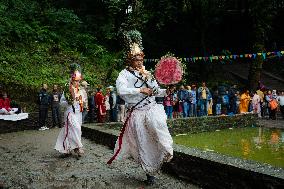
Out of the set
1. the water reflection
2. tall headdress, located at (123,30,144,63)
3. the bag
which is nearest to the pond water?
the water reflection

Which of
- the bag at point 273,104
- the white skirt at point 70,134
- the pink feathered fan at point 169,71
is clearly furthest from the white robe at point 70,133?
the bag at point 273,104

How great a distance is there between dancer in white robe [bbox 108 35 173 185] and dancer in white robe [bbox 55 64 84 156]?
103 inches

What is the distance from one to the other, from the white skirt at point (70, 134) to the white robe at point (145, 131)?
8.62 ft

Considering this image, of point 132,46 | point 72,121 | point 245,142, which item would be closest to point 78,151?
point 72,121

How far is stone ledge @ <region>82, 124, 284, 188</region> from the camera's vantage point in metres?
4.55

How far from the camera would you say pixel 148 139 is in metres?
6.06

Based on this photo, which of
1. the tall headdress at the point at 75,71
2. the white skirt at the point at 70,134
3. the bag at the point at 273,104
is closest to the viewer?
the white skirt at the point at 70,134

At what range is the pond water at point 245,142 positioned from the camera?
28.4 ft

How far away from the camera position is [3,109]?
15.2 m

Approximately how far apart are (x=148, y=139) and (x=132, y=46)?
148 cm

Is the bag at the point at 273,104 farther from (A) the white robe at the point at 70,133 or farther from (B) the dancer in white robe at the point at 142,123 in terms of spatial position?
(B) the dancer in white robe at the point at 142,123

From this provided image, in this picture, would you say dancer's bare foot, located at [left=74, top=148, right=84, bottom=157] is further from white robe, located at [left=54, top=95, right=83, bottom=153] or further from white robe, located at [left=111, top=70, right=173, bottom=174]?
white robe, located at [left=111, top=70, right=173, bottom=174]

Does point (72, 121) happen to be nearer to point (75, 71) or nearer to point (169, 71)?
point (75, 71)

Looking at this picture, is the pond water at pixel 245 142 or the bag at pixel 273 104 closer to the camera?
the pond water at pixel 245 142
